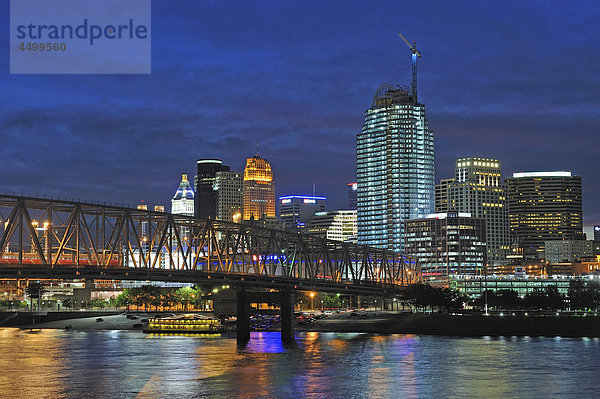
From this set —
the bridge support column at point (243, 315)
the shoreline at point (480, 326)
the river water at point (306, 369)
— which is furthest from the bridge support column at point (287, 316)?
the shoreline at point (480, 326)

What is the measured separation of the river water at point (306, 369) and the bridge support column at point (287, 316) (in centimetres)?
400

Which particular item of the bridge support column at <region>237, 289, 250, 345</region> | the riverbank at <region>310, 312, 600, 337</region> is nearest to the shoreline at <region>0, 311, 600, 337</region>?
the riverbank at <region>310, 312, 600, 337</region>

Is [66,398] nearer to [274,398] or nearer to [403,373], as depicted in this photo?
[274,398]

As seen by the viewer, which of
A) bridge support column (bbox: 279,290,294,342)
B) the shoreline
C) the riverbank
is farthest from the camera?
the shoreline

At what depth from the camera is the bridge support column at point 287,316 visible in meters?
161

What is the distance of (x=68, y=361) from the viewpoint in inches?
4774

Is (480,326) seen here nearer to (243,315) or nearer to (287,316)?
(287,316)

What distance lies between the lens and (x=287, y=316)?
16200 cm

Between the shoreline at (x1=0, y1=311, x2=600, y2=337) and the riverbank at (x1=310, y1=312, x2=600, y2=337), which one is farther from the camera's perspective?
the shoreline at (x1=0, y1=311, x2=600, y2=337)

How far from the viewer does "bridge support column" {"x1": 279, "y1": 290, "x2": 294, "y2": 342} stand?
160750 millimetres

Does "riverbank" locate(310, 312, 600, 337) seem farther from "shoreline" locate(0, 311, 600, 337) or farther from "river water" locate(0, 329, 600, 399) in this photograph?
"river water" locate(0, 329, 600, 399)

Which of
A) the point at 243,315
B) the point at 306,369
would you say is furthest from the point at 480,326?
the point at 306,369

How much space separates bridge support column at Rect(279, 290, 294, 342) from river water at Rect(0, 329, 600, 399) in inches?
157

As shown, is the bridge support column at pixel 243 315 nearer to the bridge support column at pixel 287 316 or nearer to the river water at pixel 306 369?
the river water at pixel 306 369
